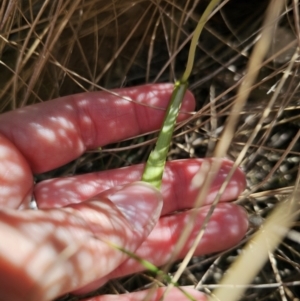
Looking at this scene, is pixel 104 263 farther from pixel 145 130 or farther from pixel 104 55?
pixel 104 55

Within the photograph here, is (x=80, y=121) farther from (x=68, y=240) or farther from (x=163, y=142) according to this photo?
(x=68, y=240)

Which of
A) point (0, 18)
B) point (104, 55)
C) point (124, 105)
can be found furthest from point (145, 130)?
point (0, 18)

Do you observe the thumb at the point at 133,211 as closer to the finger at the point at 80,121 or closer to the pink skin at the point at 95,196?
the pink skin at the point at 95,196

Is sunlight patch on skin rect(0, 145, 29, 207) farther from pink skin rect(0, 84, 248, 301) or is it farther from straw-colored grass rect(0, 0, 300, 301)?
straw-colored grass rect(0, 0, 300, 301)

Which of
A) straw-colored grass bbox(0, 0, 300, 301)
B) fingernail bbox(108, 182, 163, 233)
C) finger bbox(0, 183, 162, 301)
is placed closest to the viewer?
finger bbox(0, 183, 162, 301)

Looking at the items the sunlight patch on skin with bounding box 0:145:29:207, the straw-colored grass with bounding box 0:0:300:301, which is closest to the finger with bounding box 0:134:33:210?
the sunlight patch on skin with bounding box 0:145:29:207

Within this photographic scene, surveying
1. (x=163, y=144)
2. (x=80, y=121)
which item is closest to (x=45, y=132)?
(x=80, y=121)
